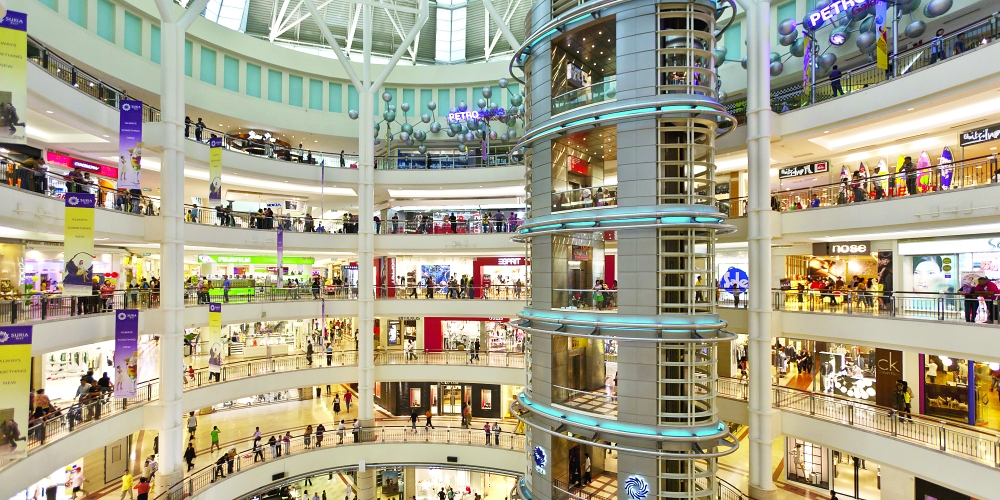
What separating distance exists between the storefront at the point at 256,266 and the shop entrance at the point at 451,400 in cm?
1234

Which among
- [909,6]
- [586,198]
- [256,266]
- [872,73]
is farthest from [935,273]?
[256,266]

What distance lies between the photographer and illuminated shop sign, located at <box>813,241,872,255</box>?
67.4 ft

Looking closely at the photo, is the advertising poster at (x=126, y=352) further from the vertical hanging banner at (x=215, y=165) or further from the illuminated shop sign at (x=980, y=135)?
the illuminated shop sign at (x=980, y=135)

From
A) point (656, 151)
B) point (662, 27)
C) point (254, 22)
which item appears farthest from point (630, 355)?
point (254, 22)

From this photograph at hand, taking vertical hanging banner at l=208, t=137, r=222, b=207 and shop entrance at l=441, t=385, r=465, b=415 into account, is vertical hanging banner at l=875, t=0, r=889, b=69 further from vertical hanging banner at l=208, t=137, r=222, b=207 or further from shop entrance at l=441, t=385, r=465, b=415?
shop entrance at l=441, t=385, r=465, b=415

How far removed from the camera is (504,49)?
3588cm

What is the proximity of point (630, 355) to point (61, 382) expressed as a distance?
23.0 m

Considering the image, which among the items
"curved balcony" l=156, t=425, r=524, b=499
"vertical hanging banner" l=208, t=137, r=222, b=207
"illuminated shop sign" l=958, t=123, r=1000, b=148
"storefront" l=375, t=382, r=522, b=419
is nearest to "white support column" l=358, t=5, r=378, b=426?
"curved balcony" l=156, t=425, r=524, b=499

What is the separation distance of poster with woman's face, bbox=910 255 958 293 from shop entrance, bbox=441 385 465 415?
22.2 meters

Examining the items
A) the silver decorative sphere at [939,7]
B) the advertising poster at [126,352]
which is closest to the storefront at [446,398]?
the advertising poster at [126,352]

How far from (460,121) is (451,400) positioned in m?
16.5

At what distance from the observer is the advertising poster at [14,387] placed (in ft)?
38.7

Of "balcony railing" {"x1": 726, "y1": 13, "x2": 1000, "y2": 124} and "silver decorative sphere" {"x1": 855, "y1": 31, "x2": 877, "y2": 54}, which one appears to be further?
"silver decorative sphere" {"x1": 855, "y1": 31, "x2": 877, "y2": 54}

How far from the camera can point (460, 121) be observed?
30766 millimetres
